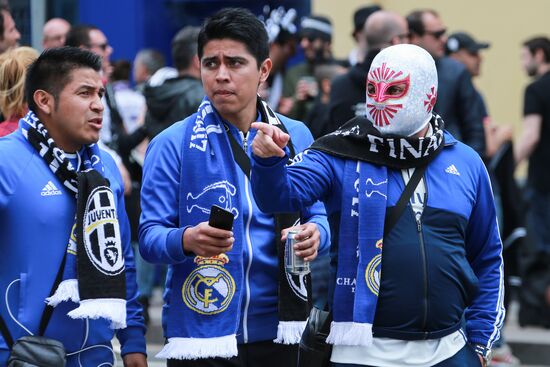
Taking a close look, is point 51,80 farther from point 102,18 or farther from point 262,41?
point 102,18

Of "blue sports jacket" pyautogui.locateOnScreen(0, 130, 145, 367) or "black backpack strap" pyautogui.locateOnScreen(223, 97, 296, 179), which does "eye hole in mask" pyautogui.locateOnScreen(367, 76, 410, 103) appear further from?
"blue sports jacket" pyautogui.locateOnScreen(0, 130, 145, 367)

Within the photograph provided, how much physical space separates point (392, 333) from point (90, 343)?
3.57ft

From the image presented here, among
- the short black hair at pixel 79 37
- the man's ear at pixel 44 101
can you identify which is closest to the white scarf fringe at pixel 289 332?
the man's ear at pixel 44 101

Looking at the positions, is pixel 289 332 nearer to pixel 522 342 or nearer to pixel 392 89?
pixel 392 89

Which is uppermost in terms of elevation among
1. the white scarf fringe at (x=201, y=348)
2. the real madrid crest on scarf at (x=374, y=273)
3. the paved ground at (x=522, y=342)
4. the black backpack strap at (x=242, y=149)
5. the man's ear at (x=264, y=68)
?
the man's ear at (x=264, y=68)

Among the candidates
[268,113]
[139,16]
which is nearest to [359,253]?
[268,113]

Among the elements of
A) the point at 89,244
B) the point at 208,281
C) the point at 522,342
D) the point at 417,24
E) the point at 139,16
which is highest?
the point at 139,16

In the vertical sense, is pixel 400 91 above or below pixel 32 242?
above

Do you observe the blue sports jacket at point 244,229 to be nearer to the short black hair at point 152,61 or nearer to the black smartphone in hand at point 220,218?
the black smartphone in hand at point 220,218

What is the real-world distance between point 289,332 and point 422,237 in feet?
2.09

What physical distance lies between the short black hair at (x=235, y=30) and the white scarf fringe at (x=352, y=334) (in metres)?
1.12

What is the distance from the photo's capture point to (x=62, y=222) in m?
4.46

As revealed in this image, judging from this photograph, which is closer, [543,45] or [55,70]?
[55,70]

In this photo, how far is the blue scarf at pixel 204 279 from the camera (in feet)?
Result: 15.0
